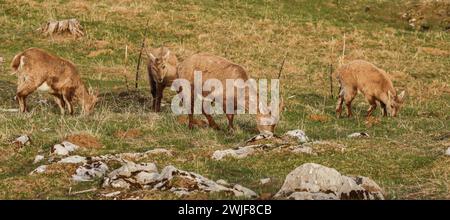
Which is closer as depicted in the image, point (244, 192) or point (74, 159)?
point (244, 192)

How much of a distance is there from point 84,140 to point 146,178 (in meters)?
4.11

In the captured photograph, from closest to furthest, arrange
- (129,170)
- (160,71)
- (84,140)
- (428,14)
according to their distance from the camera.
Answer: (129,170), (84,140), (160,71), (428,14)

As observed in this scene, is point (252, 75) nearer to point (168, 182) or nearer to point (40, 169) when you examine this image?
point (40, 169)

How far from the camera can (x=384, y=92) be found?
944 inches

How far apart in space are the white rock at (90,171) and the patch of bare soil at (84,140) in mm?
2120

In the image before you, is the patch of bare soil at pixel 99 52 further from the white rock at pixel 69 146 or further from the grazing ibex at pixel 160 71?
the white rock at pixel 69 146

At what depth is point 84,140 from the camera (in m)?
15.7

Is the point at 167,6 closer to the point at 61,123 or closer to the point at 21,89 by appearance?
the point at 21,89

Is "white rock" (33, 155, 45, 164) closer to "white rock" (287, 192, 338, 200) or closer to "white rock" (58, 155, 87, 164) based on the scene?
"white rock" (58, 155, 87, 164)

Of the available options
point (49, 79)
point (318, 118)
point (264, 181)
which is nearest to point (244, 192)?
point (264, 181)

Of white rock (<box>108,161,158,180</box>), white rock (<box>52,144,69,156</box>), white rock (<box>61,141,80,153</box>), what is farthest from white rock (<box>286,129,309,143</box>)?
white rock (<box>52,144,69,156</box>)

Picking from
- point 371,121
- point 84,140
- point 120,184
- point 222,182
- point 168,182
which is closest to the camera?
point 168,182

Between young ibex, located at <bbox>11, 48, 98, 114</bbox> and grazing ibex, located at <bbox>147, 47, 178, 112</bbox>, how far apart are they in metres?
2.18
